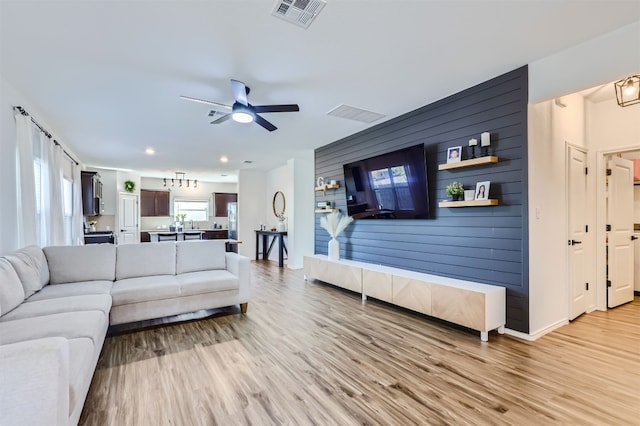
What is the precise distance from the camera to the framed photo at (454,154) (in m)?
3.60

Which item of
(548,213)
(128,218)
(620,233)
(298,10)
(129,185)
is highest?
(298,10)

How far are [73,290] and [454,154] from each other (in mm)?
4424

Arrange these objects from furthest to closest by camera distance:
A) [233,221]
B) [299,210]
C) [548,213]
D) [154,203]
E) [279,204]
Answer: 1. [154,203]
2. [233,221]
3. [279,204]
4. [299,210]
5. [548,213]

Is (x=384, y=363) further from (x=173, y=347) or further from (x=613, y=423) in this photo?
(x=173, y=347)

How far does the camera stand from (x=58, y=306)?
8.28 ft

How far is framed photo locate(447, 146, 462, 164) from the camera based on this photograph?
142 inches

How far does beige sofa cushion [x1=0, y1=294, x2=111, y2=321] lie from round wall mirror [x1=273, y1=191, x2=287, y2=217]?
18.7 ft

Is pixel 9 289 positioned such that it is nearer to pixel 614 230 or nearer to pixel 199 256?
pixel 199 256

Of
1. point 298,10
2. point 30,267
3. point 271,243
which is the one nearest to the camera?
point 298,10

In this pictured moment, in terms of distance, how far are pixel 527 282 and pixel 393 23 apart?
274 centimetres

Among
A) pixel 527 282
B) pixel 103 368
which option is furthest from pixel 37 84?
pixel 527 282

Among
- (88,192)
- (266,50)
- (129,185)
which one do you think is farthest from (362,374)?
(129,185)

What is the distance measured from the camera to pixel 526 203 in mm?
3057

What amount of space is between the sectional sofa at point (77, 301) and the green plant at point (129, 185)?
666 cm
